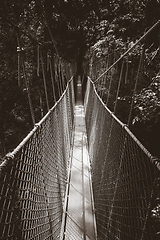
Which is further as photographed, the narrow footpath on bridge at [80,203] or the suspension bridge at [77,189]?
the narrow footpath on bridge at [80,203]

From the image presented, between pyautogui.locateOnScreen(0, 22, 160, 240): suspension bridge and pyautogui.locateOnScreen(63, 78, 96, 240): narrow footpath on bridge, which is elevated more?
pyautogui.locateOnScreen(0, 22, 160, 240): suspension bridge

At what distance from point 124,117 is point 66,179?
2.36m

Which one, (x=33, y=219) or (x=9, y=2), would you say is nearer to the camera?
(x=33, y=219)

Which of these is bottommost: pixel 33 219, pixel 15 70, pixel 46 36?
pixel 33 219

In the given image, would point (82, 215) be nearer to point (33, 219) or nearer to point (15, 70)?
point (33, 219)

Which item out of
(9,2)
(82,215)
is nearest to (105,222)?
(82,215)

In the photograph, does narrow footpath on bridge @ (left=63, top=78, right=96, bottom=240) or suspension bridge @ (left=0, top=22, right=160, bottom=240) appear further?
narrow footpath on bridge @ (left=63, top=78, right=96, bottom=240)

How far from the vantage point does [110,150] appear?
2.28 metres

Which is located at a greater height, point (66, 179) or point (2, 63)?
point (2, 63)

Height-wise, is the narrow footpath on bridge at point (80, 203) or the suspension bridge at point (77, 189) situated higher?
the suspension bridge at point (77, 189)

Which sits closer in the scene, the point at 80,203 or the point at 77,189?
the point at 80,203

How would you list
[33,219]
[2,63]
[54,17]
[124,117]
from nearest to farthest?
1. [33,219]
2. [124,117]
3. [54,17]
4. [2,63]

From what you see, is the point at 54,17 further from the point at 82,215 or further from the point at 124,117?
the point at 82,215

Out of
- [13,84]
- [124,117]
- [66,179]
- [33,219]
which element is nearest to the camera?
[33,219]
